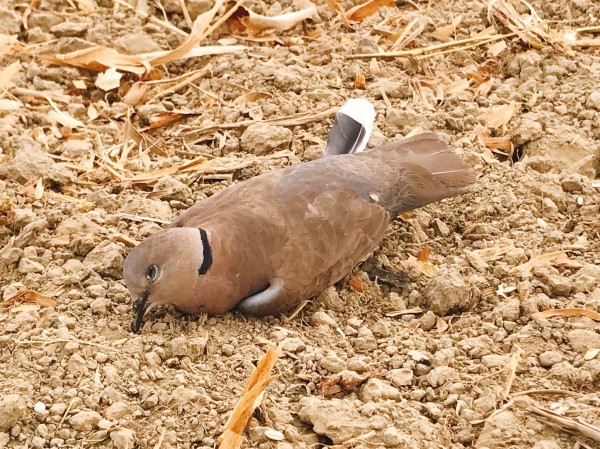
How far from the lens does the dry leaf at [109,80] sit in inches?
225

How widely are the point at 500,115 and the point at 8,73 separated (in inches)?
113

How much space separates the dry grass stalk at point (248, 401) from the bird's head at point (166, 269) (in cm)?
53

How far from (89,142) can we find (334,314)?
1898mm

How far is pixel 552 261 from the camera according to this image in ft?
14.7

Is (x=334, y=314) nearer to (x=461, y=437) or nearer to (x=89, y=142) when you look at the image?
(x=461, y=437)

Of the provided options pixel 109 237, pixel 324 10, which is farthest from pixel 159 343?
pixel 324 10

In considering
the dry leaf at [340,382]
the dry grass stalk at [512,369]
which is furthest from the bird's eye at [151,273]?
the dry grass stalk at [512,369]

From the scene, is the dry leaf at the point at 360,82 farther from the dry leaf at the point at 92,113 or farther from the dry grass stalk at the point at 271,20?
the dry leaf at the point at 92,113

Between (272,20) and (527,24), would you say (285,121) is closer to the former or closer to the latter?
(272,20)

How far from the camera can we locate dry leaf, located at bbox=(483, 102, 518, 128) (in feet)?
17.8

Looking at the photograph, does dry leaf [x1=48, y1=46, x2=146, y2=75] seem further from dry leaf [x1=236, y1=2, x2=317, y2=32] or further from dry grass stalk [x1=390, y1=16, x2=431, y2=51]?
dry grass stalk [x1=390, y1=16, x2=431, y2=51]

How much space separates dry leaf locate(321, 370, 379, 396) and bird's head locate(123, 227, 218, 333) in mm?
729

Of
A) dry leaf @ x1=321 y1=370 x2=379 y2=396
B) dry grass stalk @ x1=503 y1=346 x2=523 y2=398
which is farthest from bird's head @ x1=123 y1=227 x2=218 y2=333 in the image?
dry grass stalk @ x1=503 y1=346 x2=523 y2=398

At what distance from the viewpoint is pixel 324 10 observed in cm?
633
